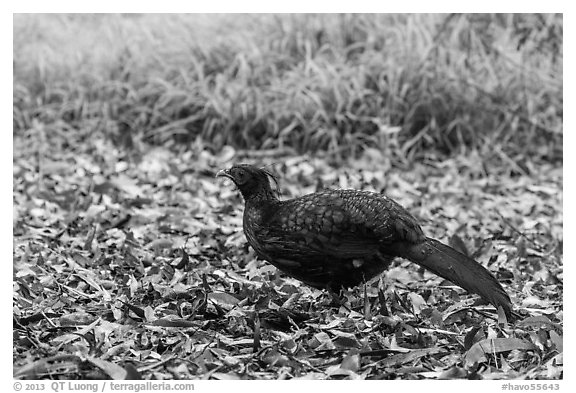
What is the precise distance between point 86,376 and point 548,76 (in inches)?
241

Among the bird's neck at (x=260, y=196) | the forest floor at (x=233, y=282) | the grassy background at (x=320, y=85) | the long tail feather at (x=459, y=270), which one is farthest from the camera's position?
the grassy background at (x=320, y=85)

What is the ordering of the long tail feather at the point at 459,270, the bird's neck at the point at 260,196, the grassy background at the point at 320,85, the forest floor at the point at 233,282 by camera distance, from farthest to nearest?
the grassy background at the point at 320,85, the bird's neck at the point at 260,196, the long tail feather at the point at 459,270, the forest floor at the point at 233,282

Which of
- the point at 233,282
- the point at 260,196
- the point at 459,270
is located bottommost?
the point at 233,282

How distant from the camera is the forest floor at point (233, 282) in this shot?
11.6 feet

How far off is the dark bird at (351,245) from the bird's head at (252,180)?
0.50ft

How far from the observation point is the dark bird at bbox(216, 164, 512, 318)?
401cm

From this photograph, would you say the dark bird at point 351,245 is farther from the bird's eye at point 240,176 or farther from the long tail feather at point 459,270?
the bird's eye at point 240,176

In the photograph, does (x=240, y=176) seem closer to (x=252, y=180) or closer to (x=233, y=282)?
(x=252, y=180)

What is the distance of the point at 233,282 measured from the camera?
452 cm

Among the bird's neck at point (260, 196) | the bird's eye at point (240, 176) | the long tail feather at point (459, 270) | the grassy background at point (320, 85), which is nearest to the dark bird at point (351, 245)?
the long tail feather at point (459, 270)

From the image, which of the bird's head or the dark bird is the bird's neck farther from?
the dark bird

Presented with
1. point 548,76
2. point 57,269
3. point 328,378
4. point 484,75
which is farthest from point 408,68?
point 328,378

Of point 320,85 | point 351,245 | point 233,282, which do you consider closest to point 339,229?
point 351,245

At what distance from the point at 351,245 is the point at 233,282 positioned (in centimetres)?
82
